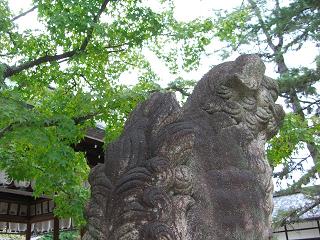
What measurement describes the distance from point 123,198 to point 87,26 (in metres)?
3.62

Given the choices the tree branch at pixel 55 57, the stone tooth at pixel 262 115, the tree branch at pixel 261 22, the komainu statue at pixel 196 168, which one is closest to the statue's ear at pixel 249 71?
the komainu statue at pixel 196 168

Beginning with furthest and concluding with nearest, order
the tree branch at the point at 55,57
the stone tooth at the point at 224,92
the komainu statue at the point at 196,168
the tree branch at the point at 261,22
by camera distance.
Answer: the tree branch at the point at 261,22 < the tree branch at the point at 55,57 < the stone tooth at the point at 224,92 < the komainu statue at the point at 196,168

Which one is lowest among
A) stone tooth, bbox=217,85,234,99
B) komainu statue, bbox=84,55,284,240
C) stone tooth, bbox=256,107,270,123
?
komainu statue, bbox=84,55,284,240

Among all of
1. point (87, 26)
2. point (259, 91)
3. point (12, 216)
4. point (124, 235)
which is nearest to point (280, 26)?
point (87, 26)

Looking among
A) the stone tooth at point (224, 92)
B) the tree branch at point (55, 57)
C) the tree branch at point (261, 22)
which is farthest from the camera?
the tree branch at point (261, 22)

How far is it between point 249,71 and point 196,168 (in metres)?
0.83

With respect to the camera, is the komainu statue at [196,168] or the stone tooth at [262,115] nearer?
the komainu statue at [196,168]

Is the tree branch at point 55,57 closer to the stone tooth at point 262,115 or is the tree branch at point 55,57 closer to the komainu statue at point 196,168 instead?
the komainu statue at point 196,168

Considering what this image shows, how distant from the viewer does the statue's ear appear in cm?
262

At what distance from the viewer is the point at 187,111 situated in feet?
8.68

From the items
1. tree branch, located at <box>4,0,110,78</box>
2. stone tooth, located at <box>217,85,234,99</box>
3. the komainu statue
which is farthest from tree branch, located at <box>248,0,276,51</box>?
stone tooth, located at <box>217,85,234,99</box>

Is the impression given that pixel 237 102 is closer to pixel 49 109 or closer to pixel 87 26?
pixel 87 26

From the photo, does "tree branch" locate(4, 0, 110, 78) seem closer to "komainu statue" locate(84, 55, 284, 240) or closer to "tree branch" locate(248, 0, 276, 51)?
"komainu statue" locate(84, 55, 284, 240)

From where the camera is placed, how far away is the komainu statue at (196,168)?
1.94m
